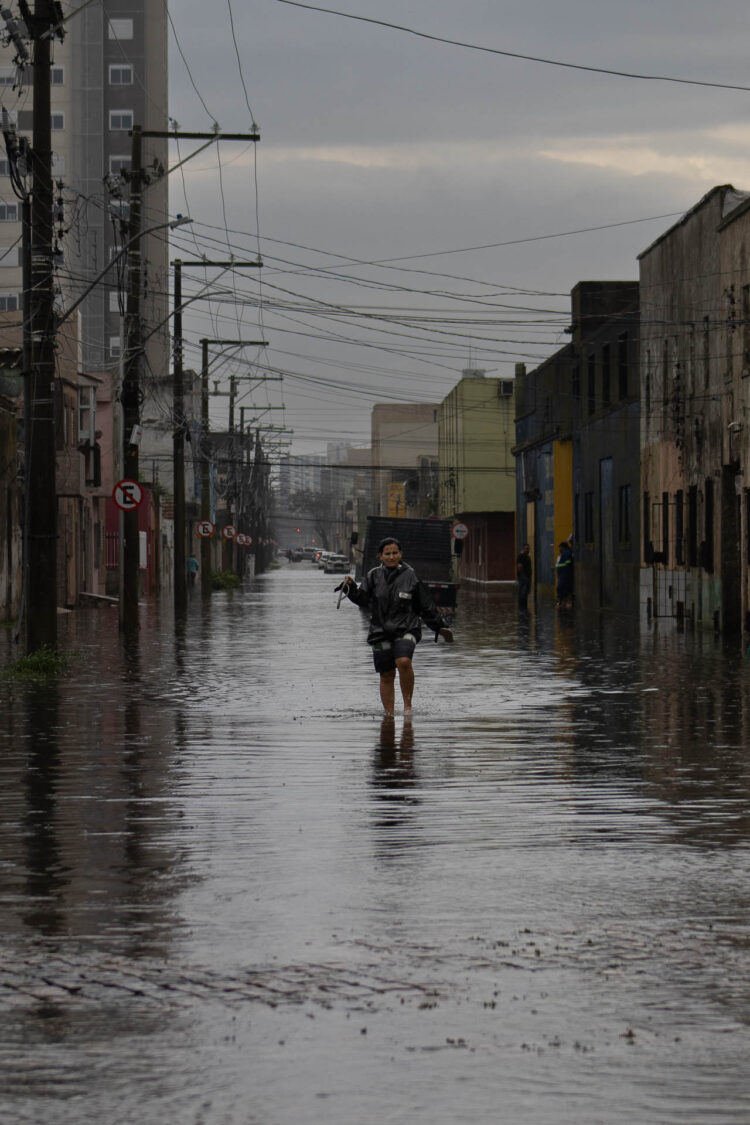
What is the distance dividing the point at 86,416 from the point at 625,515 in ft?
61.4

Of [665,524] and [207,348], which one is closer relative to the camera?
[665,524]

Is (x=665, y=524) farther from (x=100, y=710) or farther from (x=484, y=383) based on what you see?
(x=484, y=383)

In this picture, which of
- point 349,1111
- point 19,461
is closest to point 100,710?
point 349,1111

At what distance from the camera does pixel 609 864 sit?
8.76 meters

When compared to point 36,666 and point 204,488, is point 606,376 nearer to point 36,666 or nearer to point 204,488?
point 204,488

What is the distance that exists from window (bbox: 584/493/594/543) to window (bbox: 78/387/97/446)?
1555 centimetres

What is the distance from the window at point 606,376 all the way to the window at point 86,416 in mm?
15788

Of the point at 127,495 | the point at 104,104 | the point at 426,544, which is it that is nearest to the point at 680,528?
the point at 426,544

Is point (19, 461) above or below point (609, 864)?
above

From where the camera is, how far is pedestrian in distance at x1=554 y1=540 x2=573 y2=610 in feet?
164

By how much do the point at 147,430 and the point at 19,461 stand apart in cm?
5783

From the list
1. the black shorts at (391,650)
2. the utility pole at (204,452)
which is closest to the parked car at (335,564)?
the utility pole at (204,452)

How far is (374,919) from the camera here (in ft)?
24.3

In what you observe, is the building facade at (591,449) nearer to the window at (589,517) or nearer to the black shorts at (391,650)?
the window at (589,517)
